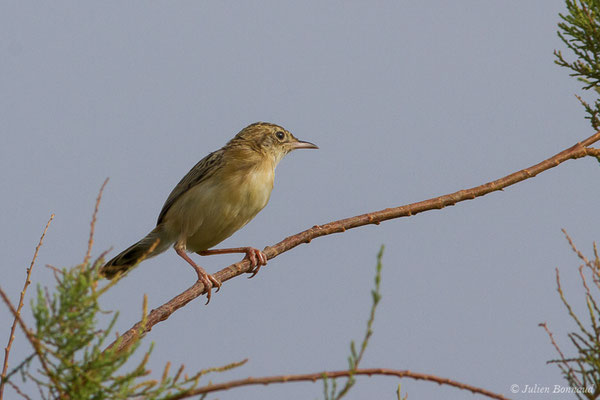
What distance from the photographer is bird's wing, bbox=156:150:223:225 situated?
6406 millimetres

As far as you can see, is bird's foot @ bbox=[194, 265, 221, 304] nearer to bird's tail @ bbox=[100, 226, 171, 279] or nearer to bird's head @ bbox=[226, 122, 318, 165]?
bird's tail @ bbox=[100, 226, 171, 279]

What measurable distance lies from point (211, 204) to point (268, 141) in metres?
1.18

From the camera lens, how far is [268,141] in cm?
696

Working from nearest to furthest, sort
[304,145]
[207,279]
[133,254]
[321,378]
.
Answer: [321,378]
[207,279]
[133,254]
[304,145]

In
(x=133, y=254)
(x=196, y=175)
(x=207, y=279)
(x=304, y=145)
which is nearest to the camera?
(x=207, y=279)

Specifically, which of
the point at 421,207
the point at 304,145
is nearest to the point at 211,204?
the point at 304,145

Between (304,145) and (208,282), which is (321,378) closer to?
(208,282)

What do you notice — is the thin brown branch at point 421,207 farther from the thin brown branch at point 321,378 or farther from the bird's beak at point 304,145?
the bird's beak at point 304,145

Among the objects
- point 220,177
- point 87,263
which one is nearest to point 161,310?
point 87,263

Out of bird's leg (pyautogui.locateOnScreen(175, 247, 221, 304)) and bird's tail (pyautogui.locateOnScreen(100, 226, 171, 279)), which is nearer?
bird's leg (pyautogui.locateOnScreen(175, 247, 221, 304))

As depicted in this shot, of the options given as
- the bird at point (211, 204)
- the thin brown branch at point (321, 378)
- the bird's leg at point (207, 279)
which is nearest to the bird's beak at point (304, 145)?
the bird at point (211, 204)

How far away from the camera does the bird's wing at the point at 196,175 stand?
6406mm

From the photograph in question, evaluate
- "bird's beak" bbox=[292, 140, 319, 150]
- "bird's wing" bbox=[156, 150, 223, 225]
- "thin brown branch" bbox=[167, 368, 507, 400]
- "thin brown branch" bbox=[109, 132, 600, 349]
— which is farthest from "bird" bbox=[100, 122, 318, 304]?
"thin brown branch" bbox=[167, 368, 507, 400]

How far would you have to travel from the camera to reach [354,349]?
2174mm
